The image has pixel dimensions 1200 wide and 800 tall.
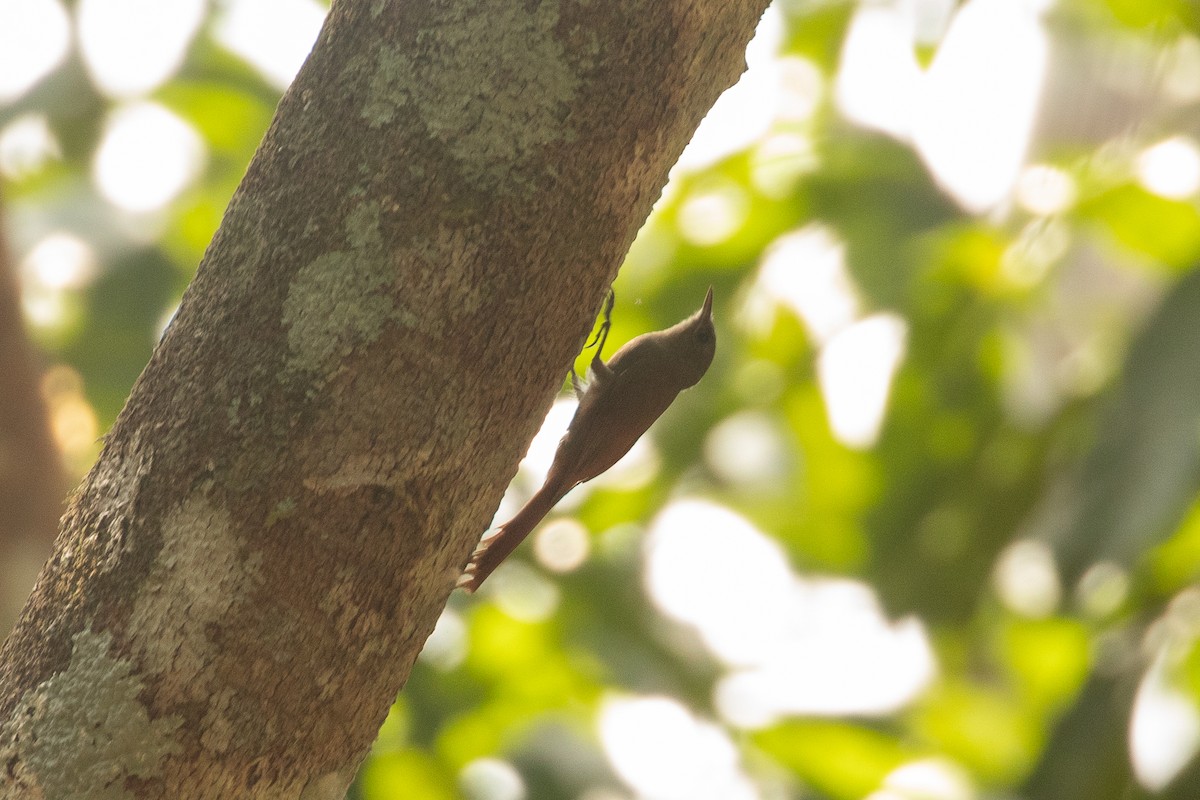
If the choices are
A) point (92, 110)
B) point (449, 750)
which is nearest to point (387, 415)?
point (449, 750)

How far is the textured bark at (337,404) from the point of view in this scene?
110cm

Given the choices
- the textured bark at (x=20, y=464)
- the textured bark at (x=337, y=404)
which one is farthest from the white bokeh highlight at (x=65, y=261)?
the textured bark at (x=337, y=404)

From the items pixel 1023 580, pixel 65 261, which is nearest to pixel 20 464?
pixel 65 261

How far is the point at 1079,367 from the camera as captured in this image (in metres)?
3.42

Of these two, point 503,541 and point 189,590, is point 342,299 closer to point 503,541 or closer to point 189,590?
point 189,590

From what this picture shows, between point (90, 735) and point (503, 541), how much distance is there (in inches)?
30.9

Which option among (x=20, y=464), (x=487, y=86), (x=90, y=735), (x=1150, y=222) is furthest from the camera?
(x=1150, y=222)

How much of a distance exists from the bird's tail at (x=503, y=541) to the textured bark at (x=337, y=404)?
52 cm

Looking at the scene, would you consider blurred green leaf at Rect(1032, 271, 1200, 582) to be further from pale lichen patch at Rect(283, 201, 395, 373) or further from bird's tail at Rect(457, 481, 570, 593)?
pale lichen patch at Rect(283, 201, 395, 373)

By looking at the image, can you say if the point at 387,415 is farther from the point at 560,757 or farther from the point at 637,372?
the point at 560,757

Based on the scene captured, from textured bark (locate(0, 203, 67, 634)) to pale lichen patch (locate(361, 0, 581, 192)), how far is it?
1.96 meters

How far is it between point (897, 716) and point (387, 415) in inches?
124

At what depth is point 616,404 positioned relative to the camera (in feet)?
6.75

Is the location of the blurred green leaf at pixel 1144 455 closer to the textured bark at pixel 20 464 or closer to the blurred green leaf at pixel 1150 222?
the blurred green leaf at pixel 1150 222
